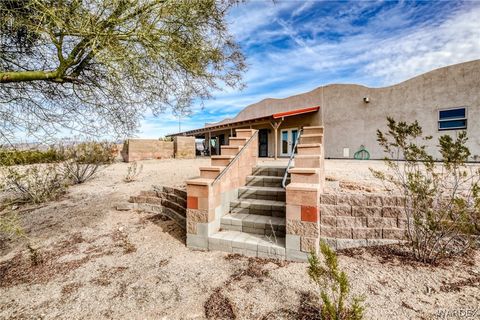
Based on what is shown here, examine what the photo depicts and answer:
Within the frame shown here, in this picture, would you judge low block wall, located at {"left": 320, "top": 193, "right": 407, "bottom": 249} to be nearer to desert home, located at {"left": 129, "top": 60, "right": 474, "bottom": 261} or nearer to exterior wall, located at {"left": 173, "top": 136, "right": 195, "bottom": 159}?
desert home, located at {"left": 129, "top": 60, "right": 474, "bottom": 261}

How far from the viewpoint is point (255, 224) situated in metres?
3.71

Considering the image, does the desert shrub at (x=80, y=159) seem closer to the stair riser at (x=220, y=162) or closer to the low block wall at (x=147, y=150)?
the stair riser at (x=220, y=162)

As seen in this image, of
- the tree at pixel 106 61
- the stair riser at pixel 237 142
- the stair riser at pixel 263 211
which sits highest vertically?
the tree at pixel 106 61

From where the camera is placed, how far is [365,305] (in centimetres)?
216

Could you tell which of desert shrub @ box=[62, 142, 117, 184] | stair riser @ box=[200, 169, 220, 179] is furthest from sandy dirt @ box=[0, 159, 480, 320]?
desert shrub @ box=[62, 142, 117, 184]

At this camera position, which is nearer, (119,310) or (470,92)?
(119,310)

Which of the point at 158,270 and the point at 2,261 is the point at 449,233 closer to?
the point at 158,270

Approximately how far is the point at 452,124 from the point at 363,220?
1137cm

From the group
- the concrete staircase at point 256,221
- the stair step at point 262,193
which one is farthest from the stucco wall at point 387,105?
the stair step at point 262,193

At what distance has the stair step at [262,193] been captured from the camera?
14.0ft

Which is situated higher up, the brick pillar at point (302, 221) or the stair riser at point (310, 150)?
the stair riser at point (310, 150)

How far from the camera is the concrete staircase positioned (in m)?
3.30

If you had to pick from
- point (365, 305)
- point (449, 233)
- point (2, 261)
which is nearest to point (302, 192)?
point (365, 305)

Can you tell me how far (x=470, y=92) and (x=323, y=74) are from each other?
694 cm
